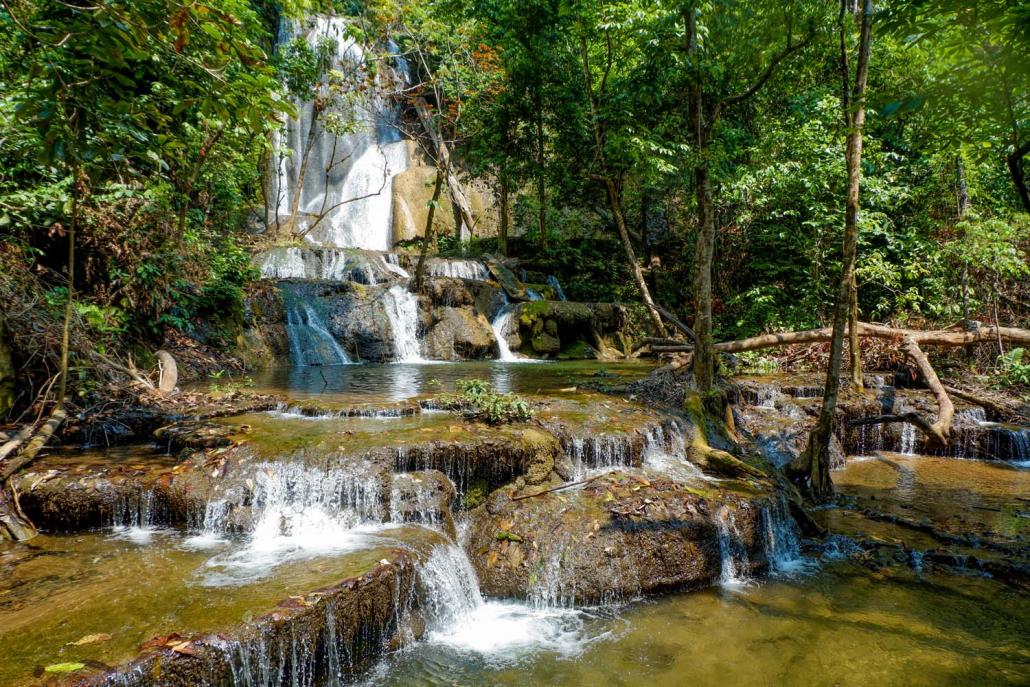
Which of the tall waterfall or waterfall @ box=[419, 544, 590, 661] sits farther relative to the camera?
the tall waterfall

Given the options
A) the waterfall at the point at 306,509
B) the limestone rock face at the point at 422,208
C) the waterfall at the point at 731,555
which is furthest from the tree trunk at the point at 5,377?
the limestone rock face at the point at 422,208

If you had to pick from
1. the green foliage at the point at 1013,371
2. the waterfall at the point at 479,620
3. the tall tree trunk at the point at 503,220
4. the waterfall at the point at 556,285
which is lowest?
the waterfall at the point at 479,620

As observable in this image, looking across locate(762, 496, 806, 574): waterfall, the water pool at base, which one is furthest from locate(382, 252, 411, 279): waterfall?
the water pool at base

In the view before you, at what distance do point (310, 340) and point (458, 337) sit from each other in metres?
4.09

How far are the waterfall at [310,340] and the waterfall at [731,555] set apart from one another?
1088cm

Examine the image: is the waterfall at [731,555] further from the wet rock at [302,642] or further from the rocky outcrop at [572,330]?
the rocky outcrop at [572,330]

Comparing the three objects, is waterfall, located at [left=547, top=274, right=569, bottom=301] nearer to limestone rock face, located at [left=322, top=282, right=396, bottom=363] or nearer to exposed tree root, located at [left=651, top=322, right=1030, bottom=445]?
limestone rock face, located at [left=322, top=282, right=396, bottom=363]

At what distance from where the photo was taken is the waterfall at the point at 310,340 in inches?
530

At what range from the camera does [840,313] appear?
658 cm

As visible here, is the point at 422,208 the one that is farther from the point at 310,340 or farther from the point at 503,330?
the point at 310,340

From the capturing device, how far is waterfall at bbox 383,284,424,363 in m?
15.0

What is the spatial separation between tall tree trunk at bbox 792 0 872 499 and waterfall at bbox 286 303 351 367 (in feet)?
35.9

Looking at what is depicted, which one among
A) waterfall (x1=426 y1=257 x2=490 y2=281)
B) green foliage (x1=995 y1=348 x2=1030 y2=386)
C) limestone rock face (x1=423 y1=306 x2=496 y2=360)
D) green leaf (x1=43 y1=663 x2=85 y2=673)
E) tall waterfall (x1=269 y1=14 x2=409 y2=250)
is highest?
tall waterfall (x1=269 y1=14 x2=409 y2=250)

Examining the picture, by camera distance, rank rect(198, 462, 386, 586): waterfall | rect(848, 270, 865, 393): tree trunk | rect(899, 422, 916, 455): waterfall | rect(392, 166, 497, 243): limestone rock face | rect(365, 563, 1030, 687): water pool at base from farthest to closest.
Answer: rect(392, 166, 497, 243): limestone rock face
rect(848, 270, 865, 393): tree trunk
rect(899, 422, 916, 455): waterfall
rect(198, 462, 386, 586): waterfall
rect(365, 563, 1030, 687): water pool at base
